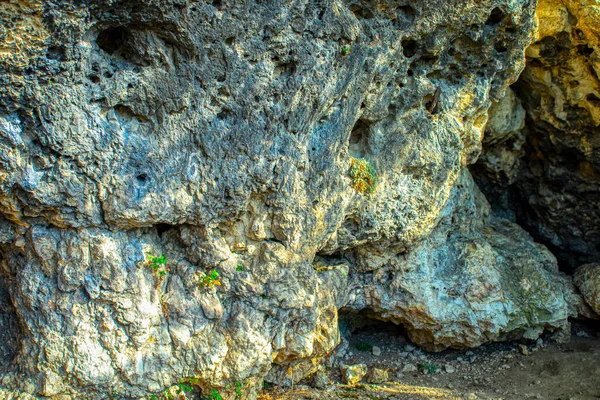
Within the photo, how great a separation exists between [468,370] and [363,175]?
317 cm

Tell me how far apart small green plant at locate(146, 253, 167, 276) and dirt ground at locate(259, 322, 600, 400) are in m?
2.00

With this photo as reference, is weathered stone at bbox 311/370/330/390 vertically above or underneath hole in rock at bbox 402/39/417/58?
underneath

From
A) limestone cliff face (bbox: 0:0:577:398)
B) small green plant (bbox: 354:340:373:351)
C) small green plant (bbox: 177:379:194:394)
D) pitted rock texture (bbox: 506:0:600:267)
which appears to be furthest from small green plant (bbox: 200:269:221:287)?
pitted rock texture (bbox: 506:0:600:267)

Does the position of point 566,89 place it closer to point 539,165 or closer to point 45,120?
point 539,165

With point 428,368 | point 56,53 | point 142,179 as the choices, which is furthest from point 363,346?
point 56,53

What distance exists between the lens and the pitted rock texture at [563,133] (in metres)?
6.88

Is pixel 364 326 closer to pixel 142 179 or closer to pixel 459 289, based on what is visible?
pixel 459 289

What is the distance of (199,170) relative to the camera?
5082 millimetres

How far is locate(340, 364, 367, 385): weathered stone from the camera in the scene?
22.1 ft

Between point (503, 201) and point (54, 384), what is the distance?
23.7 ft

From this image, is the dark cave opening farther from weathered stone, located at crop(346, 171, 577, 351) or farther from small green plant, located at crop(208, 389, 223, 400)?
small green plant, located at crop(208, 389, 223, 400)

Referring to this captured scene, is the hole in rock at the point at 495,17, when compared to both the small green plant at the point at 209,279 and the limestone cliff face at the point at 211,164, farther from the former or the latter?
the small green plant at the point at 209,279

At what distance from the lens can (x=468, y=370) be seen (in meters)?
7.31

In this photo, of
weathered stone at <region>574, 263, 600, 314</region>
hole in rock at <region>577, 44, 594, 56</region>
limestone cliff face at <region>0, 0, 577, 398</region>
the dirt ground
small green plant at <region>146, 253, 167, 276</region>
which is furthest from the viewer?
weathered stone at <region>574, 263, 600, 314</region>
